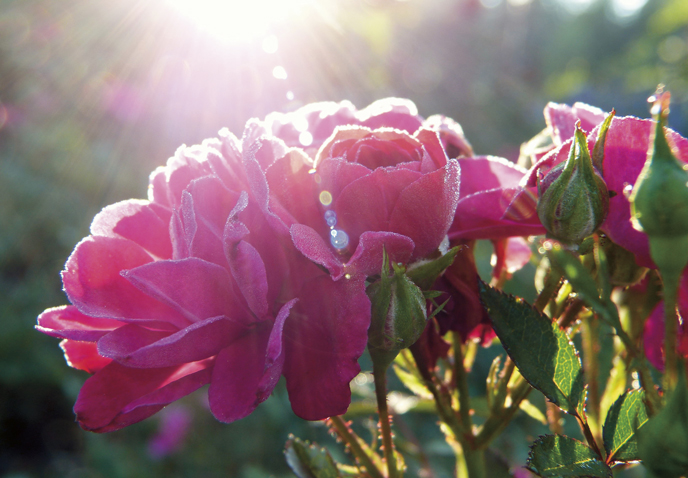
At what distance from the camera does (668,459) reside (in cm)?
26

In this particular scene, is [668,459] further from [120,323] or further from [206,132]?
[206,132]

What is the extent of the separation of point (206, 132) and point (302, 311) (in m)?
2.48

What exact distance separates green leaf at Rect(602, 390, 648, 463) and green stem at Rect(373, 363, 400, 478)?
0.18 metres

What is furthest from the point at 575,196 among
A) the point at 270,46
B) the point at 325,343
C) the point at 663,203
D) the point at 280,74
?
the point at 270,46

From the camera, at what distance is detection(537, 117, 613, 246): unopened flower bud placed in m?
0.37

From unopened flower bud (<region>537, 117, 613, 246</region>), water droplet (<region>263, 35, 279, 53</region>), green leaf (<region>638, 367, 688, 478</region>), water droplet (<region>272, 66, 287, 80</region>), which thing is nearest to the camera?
green leaf (<region>638, 367, 688, 478</region>)

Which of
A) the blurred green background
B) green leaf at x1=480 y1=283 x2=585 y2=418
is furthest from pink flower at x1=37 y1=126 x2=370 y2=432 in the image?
the blurred green background

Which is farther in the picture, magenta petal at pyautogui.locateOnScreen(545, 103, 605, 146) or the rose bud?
magenta petal at pyautogui.locateOnScreen(545, 103, 605, 146)

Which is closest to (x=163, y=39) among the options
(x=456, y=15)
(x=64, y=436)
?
(x=64, y=436)

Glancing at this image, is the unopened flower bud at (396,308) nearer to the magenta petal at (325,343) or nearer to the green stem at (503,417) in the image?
the magenta petal at (325,343)

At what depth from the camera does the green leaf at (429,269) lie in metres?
0.40

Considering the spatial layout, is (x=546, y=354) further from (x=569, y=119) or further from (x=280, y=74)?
(x=280, y=74)

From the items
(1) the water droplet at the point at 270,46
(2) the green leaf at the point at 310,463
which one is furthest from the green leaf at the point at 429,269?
(1) the water droplet at the point at 270,46

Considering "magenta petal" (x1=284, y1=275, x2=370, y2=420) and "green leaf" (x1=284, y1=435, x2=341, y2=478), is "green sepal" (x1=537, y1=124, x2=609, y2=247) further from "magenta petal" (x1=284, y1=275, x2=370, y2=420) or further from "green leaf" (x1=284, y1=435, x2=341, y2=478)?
"green leaf" (x1=284, y1=435, x2=341, y2=478)
